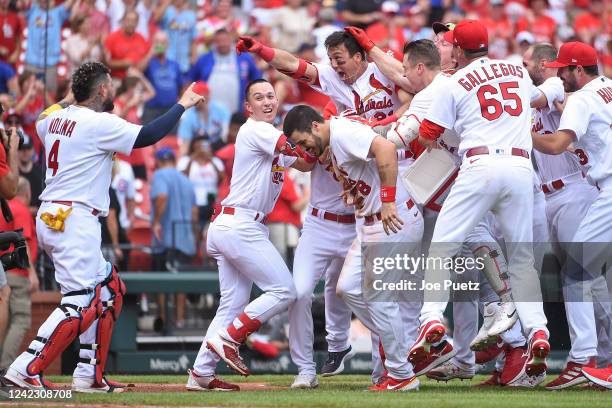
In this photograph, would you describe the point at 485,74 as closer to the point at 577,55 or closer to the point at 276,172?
the point at 577,55

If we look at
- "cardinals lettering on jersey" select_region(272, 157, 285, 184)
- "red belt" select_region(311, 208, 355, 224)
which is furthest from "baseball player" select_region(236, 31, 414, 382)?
"cardinals lettering on jersey" select_region(272, 157, 285, 184)

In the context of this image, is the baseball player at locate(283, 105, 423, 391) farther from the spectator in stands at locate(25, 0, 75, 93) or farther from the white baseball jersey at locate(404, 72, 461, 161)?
the spectator in stands at locate(25, 0, 75, 93)

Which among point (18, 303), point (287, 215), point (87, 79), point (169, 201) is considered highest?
point (87, 79)

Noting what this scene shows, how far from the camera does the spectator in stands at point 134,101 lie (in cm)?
1631

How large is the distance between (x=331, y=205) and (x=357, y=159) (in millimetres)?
916

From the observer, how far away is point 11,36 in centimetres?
1739

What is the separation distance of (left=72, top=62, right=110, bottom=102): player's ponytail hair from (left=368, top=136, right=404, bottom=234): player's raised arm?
2.23 meters

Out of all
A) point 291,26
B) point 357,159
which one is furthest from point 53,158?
point 291,26

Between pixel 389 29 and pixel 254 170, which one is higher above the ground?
pixel 389 29

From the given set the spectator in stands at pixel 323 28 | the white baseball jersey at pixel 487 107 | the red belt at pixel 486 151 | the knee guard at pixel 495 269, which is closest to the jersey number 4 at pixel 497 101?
the white baseball jersey at pixel 487 107

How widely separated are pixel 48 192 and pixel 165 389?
1.92 m

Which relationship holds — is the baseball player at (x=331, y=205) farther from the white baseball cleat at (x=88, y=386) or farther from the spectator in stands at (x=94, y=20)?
the spectator in stands at (x=94, y=20)

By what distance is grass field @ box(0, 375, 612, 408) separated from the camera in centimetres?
844

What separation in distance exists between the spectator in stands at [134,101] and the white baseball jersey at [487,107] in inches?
296
